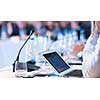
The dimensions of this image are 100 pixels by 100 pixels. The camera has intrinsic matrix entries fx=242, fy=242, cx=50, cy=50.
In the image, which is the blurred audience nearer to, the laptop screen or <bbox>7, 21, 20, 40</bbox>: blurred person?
<bbox>7, 21, 20, 40</bbox>: blurred person

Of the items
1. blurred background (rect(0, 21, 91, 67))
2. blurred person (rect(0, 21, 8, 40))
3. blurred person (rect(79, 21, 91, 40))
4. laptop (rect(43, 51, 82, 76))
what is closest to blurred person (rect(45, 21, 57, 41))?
blurred background (rect(0, 21, 91, 67))

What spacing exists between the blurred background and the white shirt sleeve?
0.15ft

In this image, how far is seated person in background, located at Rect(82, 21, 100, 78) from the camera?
1940 millimetres

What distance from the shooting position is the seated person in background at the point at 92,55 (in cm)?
194

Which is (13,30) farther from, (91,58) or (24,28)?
(91,58)

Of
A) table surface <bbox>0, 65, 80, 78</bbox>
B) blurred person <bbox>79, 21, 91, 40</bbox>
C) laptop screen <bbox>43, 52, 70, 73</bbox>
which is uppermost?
blurred person <bbox>79, 21, 91, 40</bbox>

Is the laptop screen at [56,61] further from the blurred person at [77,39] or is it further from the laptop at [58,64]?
the blurred person at [77,39]

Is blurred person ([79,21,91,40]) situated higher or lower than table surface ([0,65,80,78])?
higher

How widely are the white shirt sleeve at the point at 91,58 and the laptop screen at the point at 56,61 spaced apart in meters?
0.15

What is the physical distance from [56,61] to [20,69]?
11.9 inches

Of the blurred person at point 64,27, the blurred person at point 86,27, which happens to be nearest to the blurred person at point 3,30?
the blurred person at point 64,27
